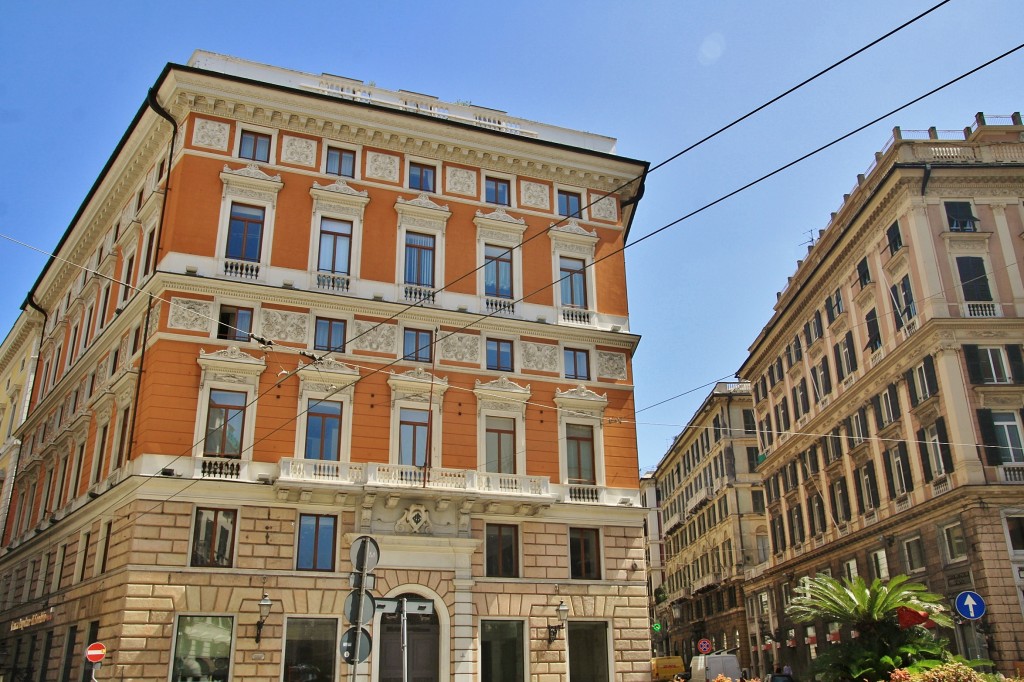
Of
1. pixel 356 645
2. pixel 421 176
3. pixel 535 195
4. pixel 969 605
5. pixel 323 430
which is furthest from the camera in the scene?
pixel 535 195

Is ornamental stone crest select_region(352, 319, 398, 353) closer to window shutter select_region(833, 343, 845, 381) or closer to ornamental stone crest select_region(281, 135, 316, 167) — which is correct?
ornamental stone crest select_region(281, 135, 316, 167)

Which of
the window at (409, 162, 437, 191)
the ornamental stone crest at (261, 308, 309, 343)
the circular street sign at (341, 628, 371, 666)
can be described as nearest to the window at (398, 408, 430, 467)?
the ornamental stone crest at (261, 308, 309, 343)

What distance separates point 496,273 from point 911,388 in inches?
775

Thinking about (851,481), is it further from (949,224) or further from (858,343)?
(949,224)

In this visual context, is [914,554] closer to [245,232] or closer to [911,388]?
[911,388]

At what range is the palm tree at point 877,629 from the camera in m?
21.7

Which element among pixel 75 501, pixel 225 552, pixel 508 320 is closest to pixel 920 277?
pixel 508 320

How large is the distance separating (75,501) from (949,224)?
1445 inches

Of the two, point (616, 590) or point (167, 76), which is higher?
point (167, 76)

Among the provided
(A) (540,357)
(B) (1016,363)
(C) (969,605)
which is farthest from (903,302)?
(C) (969,605)

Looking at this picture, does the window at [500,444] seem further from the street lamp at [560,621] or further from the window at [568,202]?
the window at [568,202]

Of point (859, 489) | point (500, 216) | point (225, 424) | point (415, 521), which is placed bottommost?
point (415, 521)

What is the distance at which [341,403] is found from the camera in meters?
28.3

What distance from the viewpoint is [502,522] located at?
28.9 m
